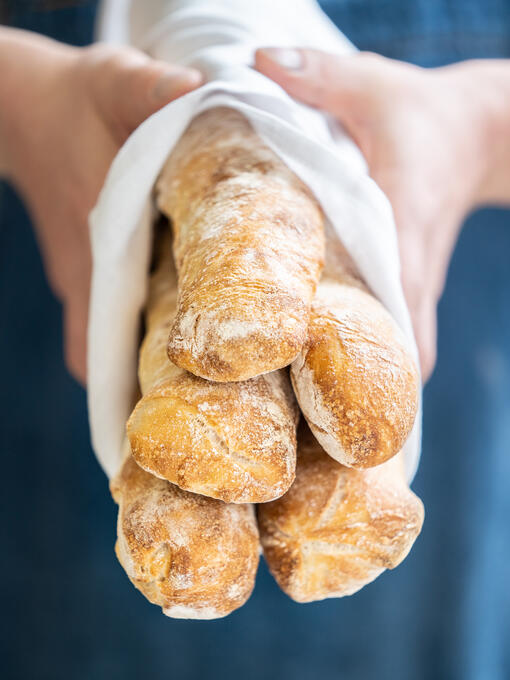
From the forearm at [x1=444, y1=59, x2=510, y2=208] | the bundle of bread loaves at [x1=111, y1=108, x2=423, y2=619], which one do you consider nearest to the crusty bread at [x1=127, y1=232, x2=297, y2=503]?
the bundle of bread loaves at [x1=111, y1=108, x2=423, y2=619]

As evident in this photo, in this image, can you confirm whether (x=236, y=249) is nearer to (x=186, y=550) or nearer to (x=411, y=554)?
(x=186, y=550)

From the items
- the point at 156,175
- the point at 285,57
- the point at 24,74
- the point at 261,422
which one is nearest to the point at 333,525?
the point at 261,422

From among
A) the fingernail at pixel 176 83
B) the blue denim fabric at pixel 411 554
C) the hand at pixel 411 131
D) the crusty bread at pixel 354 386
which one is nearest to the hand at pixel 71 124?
the fingernail at pixel 176 83

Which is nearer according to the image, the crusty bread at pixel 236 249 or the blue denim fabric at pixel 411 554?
the crusty bread at pixel 236 249

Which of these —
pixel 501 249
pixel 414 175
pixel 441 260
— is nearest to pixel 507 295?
pixel 501 249

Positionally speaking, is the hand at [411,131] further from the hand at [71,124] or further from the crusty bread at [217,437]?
the crusty bread at [217,437]

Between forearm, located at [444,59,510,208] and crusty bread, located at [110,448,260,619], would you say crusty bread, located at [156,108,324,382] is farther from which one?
forearm, located at [444,59,510,208]

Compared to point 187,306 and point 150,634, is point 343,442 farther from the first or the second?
point 150,634

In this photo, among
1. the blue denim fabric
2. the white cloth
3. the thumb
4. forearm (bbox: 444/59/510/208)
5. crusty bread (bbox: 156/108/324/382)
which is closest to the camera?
crusty bread (bbox: 156/108/324/382)
